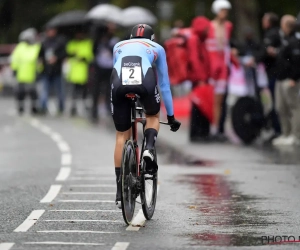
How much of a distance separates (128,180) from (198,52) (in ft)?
33.4

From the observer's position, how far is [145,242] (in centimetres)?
922

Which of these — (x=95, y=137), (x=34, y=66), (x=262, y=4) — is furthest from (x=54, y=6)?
(x=95, y=137)

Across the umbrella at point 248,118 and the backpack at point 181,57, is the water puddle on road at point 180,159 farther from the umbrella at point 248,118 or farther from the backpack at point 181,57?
the backpack at point 181,57

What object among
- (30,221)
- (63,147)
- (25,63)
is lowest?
(30,221)

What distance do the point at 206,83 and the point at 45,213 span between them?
31.6ft

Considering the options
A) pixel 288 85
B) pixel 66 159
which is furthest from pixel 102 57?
pixel 66 159

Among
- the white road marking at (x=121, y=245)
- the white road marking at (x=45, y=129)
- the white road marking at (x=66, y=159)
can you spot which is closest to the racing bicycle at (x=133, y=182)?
the white road marking at (x=121, y=245)

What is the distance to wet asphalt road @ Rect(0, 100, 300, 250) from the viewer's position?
9430mm

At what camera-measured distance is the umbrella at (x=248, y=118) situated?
1986 cm

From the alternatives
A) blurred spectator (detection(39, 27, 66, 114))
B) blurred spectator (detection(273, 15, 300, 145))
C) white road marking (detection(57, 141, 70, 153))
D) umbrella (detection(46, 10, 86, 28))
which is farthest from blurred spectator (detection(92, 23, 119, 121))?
umbrella (detection(46, 10, 86, 28))

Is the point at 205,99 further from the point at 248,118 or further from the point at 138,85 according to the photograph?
the point at 138,85

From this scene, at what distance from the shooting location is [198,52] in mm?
20141

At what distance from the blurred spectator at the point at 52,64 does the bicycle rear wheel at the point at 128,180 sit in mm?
19641

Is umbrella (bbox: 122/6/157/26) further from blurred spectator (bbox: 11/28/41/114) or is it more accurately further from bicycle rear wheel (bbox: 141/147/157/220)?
bicycle rear wheel (bbox: 141/147/157/220)
